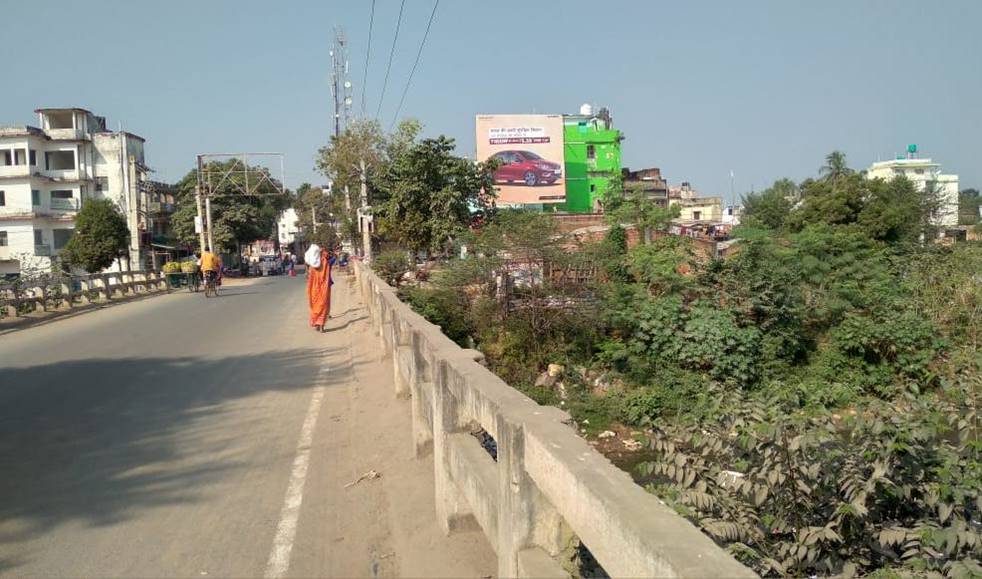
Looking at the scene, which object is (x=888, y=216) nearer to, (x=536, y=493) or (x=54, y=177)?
(x=536, y=493)

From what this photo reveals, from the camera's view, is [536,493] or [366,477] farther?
[366,477]

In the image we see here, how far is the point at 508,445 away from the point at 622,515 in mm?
1131

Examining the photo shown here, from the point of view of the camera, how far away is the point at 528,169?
5353 centimetres

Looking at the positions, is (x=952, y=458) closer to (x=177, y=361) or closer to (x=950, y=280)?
(x=177, y=361)

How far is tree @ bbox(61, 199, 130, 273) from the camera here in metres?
45.6

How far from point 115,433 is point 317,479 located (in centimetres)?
249

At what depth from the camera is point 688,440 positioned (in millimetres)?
4945

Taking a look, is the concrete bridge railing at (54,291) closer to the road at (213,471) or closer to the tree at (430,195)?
the road at (213,471)

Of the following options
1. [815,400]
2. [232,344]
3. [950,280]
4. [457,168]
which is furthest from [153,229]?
[815,400]

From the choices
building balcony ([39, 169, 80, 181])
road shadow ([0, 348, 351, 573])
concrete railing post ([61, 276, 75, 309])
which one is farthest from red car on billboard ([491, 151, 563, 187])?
road shadow ([0, 348, 351, 573])

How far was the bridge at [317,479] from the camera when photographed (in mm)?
2812

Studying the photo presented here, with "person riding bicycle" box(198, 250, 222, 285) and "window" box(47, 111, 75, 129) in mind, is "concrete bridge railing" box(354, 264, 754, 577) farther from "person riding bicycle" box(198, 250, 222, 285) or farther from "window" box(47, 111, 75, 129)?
"window" box(47, 111, 75, 129)

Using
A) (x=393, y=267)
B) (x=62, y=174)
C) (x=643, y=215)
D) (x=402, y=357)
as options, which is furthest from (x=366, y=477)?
(x=62, y=174)

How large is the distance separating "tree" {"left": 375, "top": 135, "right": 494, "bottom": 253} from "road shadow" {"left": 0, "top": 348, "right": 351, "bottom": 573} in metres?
14.0
